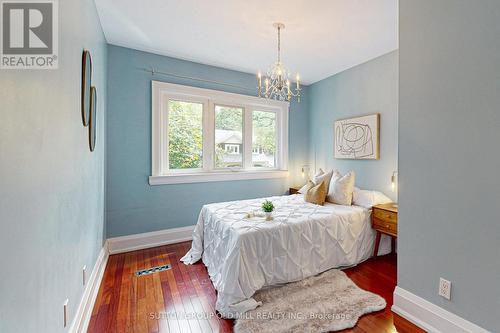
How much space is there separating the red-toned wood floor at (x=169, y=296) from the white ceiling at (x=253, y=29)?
8.84ft

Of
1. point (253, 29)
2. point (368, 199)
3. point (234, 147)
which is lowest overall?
point (368, 199)

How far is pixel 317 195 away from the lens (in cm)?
305

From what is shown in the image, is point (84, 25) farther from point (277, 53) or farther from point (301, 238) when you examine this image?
point (301, 238)

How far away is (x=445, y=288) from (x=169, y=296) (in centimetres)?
216

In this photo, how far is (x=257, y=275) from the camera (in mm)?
2018

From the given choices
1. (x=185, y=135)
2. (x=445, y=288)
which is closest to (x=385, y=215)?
(x=445, y=288)

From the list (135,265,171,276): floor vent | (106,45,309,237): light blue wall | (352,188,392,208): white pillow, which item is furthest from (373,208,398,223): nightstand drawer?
(135,265,171,276): floor vent

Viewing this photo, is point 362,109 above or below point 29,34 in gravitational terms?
above

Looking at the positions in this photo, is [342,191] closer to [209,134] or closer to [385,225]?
[385,225]

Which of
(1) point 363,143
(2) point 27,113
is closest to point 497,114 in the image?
(1) point 363,143

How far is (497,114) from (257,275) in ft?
6.56

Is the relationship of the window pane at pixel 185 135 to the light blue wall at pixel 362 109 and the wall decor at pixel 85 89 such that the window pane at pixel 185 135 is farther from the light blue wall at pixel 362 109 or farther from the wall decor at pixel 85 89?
the light blue wall at pixel 362 109

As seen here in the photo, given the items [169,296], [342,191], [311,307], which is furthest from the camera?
[342,191]

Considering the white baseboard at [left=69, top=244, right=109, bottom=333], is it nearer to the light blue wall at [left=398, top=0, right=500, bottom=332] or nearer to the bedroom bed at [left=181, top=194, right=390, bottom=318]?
the bedroom bed at [left=181, top=194, right=390, bottom=318]
